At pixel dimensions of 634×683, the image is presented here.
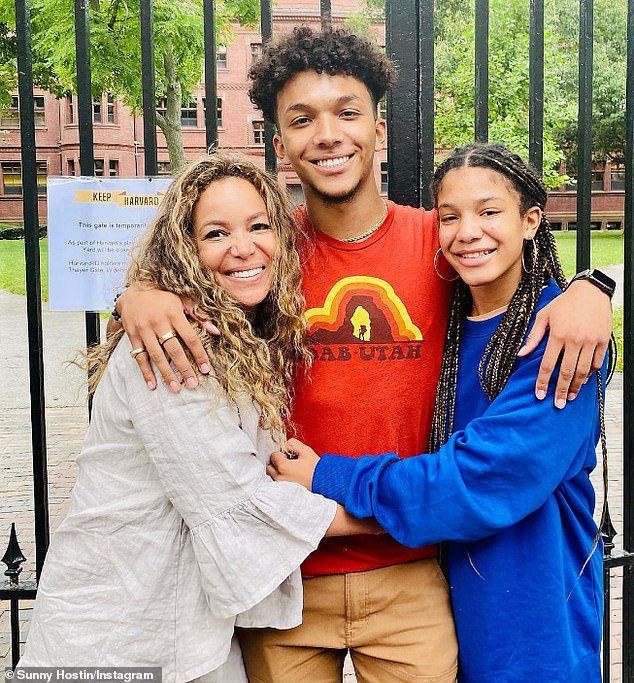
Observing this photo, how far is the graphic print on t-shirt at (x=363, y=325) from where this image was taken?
2.12m

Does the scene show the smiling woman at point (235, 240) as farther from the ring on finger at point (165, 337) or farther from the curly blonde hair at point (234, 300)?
the ring on finger at point (165, 337)

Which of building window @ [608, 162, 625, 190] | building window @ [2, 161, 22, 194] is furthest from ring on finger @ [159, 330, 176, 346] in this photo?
building window @ [2, 161, 22, 194]

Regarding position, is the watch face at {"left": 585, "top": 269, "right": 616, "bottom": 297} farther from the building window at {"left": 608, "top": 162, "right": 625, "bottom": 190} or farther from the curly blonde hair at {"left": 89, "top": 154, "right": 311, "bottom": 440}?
the building window at {"left": 608, "top": 162, "right": 625, "bottom": 190}

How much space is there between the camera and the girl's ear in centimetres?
203

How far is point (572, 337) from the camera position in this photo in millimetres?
1787

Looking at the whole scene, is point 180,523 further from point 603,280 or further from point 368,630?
point 603,280

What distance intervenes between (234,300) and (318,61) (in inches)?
29.1

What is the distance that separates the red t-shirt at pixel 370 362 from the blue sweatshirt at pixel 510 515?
16 cm

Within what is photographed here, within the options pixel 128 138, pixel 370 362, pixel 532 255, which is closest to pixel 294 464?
pixel 370 362

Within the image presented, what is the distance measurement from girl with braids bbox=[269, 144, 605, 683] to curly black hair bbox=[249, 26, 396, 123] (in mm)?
393

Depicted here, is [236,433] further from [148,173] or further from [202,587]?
[148,173]

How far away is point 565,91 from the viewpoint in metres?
22.4

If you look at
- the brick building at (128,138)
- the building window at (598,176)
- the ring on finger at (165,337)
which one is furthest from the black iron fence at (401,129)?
the building window at (598,176)

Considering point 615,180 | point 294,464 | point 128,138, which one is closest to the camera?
point 294,464
